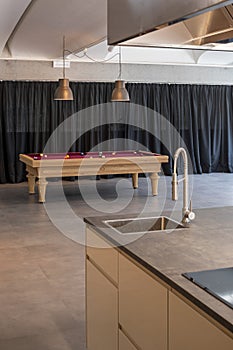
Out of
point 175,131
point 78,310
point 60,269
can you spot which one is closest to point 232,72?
point 175,131

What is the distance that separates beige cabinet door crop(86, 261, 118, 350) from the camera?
256 centimetres

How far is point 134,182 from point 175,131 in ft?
9.25

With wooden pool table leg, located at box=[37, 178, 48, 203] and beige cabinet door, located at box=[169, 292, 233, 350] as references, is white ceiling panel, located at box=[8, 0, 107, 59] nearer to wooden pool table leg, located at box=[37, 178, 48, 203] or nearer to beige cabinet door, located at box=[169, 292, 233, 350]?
wooden pool table leg, located at box=[37, 178, 48, 203]

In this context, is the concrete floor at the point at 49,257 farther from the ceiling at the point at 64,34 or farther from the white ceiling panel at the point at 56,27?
the white ceiling panel at the point at 56,27

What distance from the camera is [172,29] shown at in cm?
232

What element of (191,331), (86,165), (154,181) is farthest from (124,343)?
(154,181)

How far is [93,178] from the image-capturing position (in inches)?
425

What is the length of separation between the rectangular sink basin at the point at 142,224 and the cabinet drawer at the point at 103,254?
5.5 inches

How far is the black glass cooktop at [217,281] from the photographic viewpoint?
1.77 meters

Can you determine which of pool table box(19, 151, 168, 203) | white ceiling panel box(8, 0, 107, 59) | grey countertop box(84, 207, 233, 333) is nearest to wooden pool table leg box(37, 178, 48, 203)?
pool table box(19, 151, 168, 203)

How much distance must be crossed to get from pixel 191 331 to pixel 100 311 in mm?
1075

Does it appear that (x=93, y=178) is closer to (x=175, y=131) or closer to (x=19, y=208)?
(x=175, y=131)

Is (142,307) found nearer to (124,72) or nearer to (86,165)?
(86,165)

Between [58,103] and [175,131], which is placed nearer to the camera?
[58,103]
